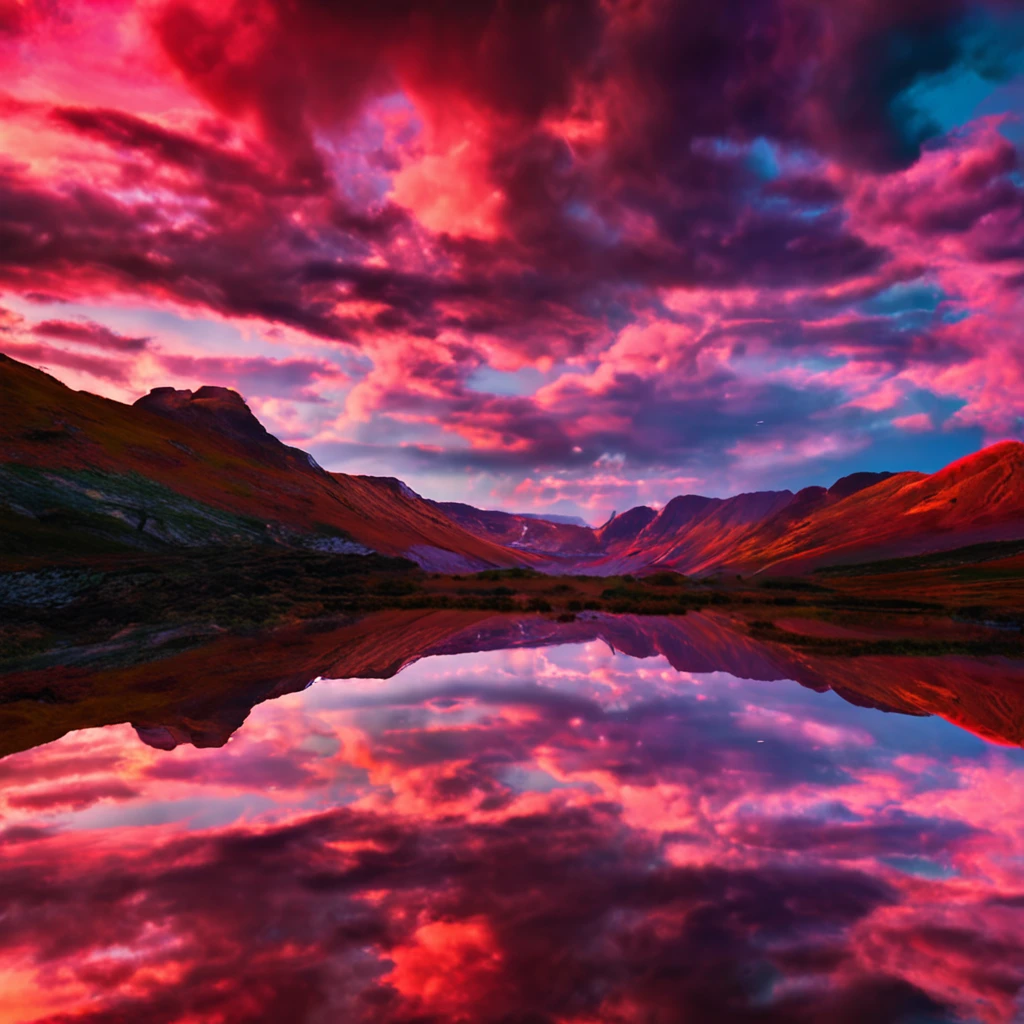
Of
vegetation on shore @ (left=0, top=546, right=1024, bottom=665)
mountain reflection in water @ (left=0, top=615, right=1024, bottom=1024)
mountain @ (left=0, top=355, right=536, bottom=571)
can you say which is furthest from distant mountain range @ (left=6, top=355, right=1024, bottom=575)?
mountain reflection in water @ (left=0, top=615, right=1024, bottom=1024)

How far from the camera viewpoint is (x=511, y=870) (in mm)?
9898

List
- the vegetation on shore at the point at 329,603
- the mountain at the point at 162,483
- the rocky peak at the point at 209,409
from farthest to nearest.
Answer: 1. the rocky peak at the point at 209,409
2. the mountain at the point at 162,483
3. the vegetation on shore at the point at 329,603

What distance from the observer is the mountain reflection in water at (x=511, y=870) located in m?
7.19

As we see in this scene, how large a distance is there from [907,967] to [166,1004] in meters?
9.27

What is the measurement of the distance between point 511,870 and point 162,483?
361 ft

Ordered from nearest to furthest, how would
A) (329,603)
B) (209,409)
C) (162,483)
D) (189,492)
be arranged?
(329,603)
(162,483)
(189,492)
(209,409)

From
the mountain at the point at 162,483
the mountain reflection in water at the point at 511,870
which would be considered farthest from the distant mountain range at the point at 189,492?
the mountain reflection in water at the point at 511,870

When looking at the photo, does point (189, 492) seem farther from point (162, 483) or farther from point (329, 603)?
point (329, 603)

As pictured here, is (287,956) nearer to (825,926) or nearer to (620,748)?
(825,926)

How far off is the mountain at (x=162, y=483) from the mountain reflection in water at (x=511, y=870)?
56.8 m

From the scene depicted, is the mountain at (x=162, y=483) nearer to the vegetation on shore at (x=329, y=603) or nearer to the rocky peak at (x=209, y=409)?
the rocky peak at (x=209, y=409)

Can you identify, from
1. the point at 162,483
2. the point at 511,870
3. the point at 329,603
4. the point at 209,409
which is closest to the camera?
the point at 511,870

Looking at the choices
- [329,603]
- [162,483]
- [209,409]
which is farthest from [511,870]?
[209,409]

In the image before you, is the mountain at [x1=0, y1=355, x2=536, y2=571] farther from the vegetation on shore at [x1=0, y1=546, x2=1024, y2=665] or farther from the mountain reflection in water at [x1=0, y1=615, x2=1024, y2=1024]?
the mountain reflection in water at [x1=0, y1=615, x2=1024, y2=1024]
